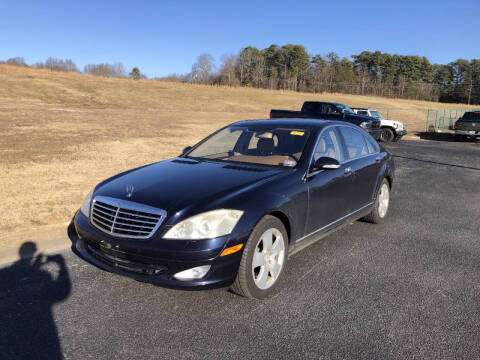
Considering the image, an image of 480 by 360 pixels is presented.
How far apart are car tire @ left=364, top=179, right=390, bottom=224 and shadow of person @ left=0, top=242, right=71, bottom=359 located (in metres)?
3.99

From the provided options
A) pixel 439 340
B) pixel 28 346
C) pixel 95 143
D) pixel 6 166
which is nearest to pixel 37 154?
pixel 6 166

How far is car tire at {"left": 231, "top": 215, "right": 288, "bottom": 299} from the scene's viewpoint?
3.16m

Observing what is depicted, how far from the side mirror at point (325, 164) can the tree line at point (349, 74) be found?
322 feet

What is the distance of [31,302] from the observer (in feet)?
10.8

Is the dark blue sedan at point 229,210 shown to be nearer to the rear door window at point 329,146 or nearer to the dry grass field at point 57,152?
the rear door window at point 329,146

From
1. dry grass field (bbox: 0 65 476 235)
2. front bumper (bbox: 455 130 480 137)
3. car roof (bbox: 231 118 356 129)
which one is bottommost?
dry grass field (bbox: 0 65 476 235)

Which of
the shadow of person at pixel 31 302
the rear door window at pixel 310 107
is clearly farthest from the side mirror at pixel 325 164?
the rear door window at pixel 310 107

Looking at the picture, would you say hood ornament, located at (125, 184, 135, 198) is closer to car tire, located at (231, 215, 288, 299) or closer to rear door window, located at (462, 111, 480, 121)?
car tire, located at (231, 215, 288, 299)

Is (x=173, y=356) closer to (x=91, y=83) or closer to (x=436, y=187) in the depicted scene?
(x=436, y=187)

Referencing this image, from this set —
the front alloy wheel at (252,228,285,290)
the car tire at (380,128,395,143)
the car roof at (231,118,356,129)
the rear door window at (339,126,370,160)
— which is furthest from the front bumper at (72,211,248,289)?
the car tire at (380,128,395,143)

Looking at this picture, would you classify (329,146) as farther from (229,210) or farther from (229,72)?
(229,72)

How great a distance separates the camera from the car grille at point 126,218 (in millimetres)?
3068

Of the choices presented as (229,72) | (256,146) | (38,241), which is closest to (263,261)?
(256,146)

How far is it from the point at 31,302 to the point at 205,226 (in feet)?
5.45
